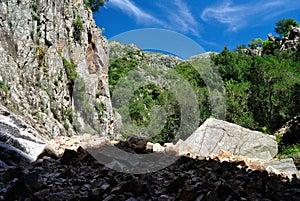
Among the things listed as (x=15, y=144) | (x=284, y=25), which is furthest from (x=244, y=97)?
(x=284, y=25)

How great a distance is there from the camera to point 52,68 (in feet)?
37.1

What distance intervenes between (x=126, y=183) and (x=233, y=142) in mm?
6920

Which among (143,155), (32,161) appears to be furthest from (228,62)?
(32,161)

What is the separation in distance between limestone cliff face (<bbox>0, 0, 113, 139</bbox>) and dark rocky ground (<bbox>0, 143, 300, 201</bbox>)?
3.49 metres

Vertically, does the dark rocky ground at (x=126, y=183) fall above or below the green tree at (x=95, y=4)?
below

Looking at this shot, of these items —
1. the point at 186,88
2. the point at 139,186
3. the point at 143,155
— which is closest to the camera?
the point at 139,186

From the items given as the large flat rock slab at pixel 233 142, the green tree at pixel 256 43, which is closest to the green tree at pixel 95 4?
the large flat rock slab at pixel 233 142

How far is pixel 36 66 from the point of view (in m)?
10.2

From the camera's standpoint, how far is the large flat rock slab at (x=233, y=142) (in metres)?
8.90

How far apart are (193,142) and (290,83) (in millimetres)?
9354

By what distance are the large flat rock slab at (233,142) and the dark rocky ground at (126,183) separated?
422cm

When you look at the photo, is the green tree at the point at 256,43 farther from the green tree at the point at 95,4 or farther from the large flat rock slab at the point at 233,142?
the large flat rock slab at the point at 233,142

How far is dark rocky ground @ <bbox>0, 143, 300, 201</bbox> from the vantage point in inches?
107

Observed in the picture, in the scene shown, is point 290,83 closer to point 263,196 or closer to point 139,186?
point 263,196
